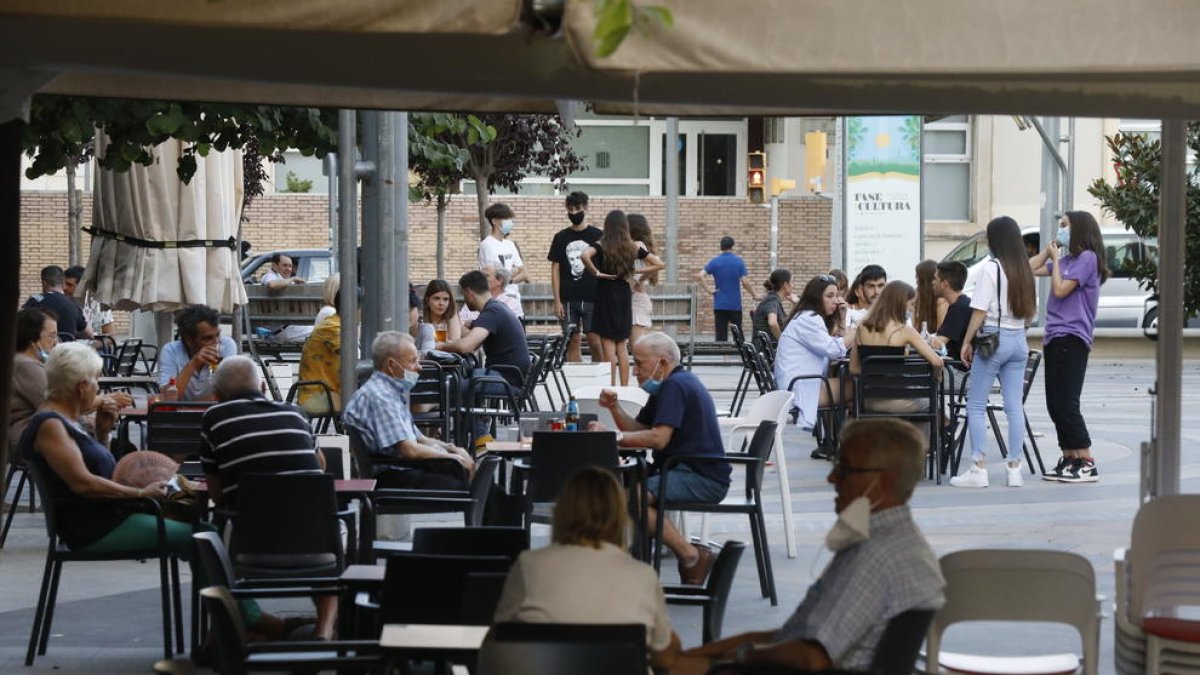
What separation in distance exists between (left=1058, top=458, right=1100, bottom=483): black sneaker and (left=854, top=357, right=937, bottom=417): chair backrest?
3.85 feet

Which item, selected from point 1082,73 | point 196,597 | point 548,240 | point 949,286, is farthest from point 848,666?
point 548,240

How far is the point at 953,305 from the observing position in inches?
568

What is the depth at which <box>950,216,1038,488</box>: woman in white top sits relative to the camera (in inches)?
520

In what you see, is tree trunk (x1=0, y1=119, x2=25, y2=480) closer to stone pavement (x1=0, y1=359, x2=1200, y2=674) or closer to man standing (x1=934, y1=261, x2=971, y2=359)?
stone pavement (x1=0, y1=359, x2=1200, y2=674)

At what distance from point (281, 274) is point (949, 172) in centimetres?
1637

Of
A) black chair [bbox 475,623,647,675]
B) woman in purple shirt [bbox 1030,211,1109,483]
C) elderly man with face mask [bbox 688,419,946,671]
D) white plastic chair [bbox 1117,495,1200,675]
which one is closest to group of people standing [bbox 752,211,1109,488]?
woman in purple shirt [bbox 1030,211,1109,483]

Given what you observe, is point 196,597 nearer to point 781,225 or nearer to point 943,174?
point 781,225

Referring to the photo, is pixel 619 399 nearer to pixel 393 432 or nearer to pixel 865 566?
pixel 393 432

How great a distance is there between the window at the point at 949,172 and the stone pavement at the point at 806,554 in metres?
21.0

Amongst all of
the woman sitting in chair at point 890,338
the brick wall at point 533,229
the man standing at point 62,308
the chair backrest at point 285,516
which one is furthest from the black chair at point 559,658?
the brick wall at point 533,229

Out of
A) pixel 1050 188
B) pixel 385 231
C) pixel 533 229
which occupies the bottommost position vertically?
pixel 385 231

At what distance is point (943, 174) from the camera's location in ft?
126

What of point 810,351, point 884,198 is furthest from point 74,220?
point 810,351

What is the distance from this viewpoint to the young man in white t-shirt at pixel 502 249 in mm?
19125
